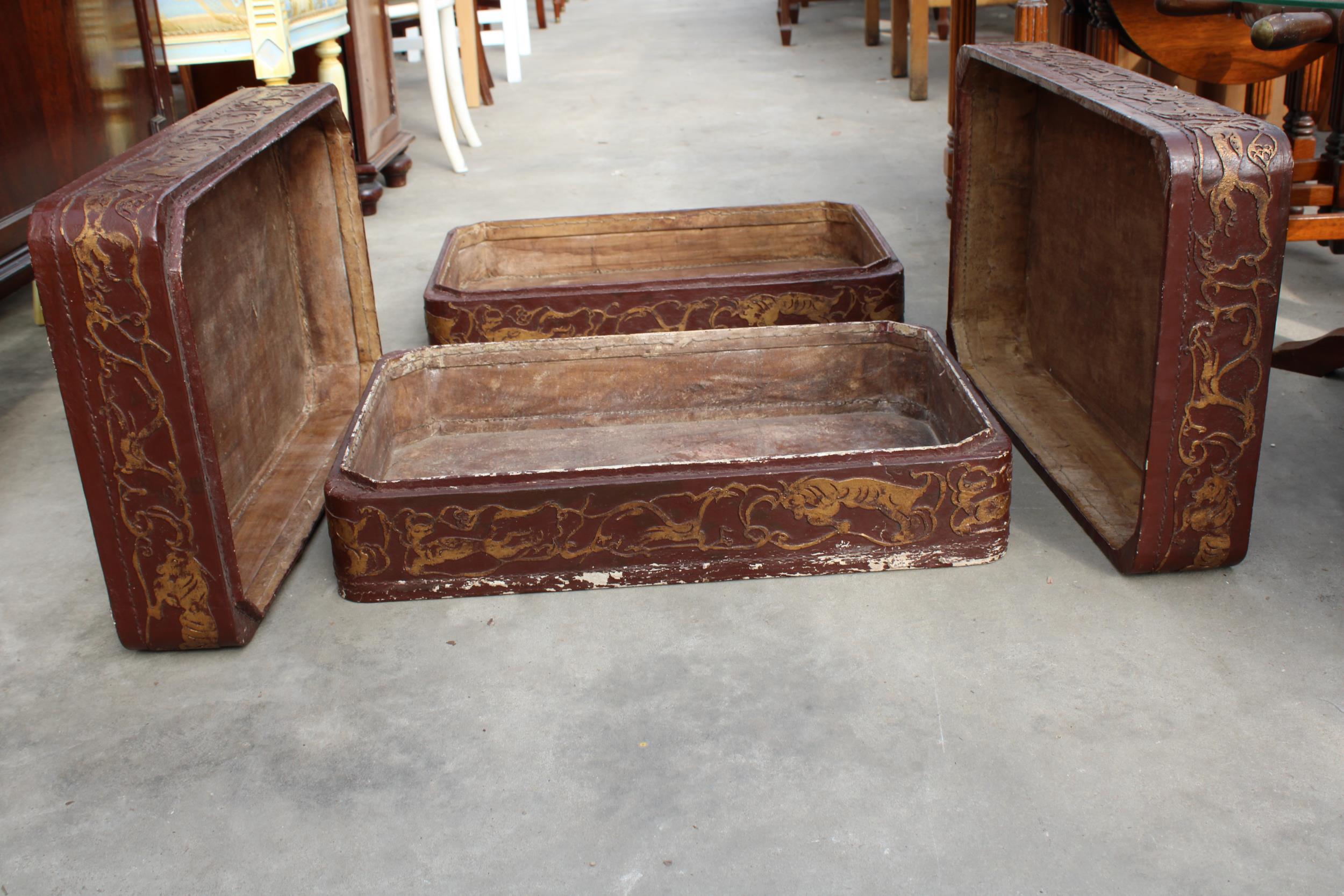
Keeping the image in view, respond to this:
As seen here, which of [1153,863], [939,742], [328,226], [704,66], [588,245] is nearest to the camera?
[1153,863]

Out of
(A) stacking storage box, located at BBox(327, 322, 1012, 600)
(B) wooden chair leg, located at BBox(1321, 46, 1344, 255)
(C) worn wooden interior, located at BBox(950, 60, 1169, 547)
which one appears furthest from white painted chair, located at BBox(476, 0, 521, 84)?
(A) stacking storage box, located at BBox(327, 322, 1012, 600)

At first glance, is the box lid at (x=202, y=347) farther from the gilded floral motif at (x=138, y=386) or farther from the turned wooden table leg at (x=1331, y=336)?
the turned wooden table leg at (x=1331, y=336)

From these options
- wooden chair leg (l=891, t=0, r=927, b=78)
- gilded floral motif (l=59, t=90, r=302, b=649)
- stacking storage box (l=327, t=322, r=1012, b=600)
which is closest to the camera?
gilded floral motif (l=59, t=90, r=302, b=649)

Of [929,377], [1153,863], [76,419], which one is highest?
[76,419]

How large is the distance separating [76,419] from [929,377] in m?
1.36

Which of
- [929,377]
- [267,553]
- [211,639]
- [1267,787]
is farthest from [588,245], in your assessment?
[1267,787]

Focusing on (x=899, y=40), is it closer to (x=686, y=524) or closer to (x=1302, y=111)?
(x=1302, y=111)

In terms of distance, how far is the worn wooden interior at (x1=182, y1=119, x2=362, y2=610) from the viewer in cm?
188

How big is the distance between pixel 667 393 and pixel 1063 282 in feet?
2.52

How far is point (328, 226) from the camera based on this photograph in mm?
2328

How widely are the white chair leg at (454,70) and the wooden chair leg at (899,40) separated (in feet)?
6.93

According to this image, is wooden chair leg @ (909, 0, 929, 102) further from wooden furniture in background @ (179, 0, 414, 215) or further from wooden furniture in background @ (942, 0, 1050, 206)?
wooden furniture in background @ (179, 0, 414, 215)

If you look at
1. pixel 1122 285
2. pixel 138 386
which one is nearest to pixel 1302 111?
pixel 1122 285

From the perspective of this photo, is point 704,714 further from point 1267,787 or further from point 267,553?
point 267,553
